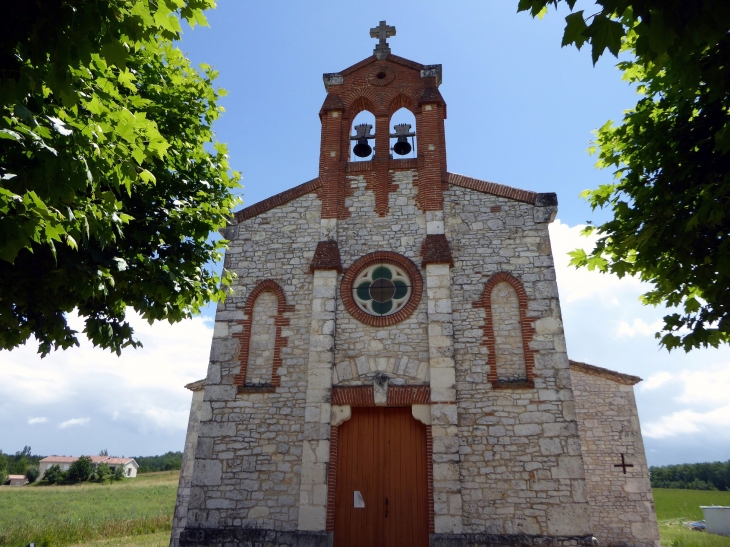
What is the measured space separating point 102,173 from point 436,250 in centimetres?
718

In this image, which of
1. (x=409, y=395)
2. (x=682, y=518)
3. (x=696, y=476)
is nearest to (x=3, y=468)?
(x=409, y=395)

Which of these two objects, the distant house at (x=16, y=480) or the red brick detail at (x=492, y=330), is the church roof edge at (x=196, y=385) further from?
the distant house at (x=16, y=480)

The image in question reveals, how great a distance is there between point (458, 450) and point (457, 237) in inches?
169

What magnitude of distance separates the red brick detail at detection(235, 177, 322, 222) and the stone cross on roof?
3.80 meters

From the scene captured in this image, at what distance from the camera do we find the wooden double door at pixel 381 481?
8797 mm

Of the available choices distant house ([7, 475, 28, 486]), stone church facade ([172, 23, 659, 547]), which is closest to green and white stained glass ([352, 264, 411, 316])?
A: stone church facade ([172, 23, 659, 547])

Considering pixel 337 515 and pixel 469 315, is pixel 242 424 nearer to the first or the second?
pixel 337 515

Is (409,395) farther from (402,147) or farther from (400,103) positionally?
(400,103)

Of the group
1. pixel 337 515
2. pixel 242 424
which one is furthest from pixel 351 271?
pixel 337 515

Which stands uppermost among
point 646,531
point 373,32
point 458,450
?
point 373,32

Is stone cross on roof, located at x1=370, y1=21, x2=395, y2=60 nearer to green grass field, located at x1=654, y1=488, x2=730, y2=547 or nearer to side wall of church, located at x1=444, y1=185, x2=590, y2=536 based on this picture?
side wall of church, located at x1=444, y1=185, x2=590, y2=536

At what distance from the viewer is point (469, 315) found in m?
9.95

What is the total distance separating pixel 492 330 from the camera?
979cm

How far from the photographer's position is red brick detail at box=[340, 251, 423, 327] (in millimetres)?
10156
